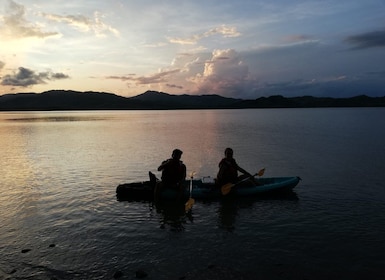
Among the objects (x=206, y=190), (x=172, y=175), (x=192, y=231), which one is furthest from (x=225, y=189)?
(x=192, y=231)

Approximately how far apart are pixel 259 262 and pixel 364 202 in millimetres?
8472

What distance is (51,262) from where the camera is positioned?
10508mm

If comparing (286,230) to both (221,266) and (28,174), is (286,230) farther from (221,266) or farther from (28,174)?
(28,174)

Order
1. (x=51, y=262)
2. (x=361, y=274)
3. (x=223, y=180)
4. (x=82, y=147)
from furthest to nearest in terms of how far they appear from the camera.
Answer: (x=82, y=147) < (x=223, y=180) < (x=51, y=262) < (x=361, y=274)

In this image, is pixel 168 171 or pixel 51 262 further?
pixel 168 171

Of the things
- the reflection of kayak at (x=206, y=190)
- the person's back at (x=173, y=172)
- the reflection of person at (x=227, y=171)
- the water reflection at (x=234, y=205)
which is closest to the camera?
the water reflection at (x=234, y=205)

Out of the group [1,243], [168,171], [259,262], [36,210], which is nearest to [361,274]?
[259,262]

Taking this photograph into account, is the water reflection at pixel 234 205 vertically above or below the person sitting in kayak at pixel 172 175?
below

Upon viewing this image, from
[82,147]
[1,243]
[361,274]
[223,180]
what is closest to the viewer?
[361,274]

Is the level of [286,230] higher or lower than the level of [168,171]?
lower

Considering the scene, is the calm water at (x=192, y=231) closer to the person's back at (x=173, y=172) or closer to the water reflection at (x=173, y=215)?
the water reflection at (x=173, y=215)

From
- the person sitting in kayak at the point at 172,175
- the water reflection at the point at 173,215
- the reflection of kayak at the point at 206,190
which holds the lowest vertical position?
the water reflection at the point at 173,215

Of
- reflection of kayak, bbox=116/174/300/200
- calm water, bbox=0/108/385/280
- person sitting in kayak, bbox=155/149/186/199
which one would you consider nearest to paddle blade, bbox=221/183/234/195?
reflection of kayak, bbox=116/174/300/200

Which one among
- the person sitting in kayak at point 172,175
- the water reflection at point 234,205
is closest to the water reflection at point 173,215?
the person sitting in kayak at point 172,175
